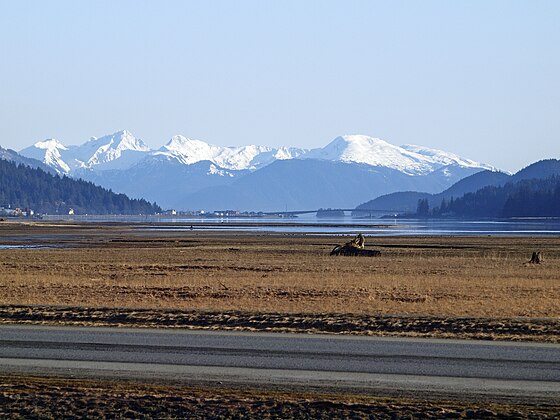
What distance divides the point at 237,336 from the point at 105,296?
1285 centimetres

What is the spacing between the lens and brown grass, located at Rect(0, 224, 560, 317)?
30.8 metres

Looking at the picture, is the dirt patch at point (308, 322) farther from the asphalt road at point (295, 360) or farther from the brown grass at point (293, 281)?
the brown grass at point (293, 281)

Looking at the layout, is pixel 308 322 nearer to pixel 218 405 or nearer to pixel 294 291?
pixel 218 405

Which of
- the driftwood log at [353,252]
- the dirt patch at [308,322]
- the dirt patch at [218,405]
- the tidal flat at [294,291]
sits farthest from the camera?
the driftwood log at [353,252]

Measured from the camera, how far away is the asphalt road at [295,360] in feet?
54.4

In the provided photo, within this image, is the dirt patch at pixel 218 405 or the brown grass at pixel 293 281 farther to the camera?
the brown grass at pixel 293 281

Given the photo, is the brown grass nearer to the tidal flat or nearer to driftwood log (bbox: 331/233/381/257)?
the tidal flat

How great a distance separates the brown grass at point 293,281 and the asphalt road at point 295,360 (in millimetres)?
7087

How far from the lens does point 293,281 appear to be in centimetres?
4184

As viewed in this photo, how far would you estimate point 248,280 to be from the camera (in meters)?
42.8

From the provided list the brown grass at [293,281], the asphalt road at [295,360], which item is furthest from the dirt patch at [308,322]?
the brown grass at [293,281]

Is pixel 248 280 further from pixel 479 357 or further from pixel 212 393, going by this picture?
pixel 212 393

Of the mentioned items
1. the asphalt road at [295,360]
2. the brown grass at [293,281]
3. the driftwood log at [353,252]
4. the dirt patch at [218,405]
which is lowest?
the dirt patch at [218,405]

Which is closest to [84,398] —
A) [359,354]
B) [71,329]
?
[359,354]
